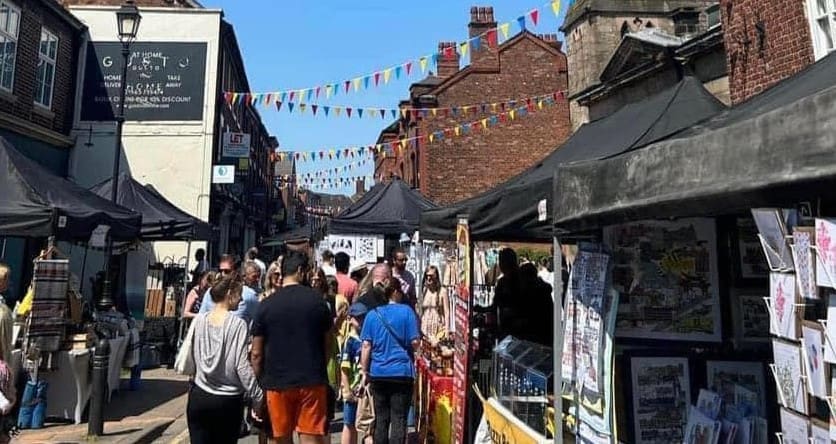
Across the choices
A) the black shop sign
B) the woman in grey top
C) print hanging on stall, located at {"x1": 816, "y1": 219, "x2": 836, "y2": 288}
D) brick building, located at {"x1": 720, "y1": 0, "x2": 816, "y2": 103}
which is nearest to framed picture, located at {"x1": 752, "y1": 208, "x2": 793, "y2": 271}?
print hanging on stall, located at {"x1": 816, "y1": 219, "x2": 836, "y2": 288}

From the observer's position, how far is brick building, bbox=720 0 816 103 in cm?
841

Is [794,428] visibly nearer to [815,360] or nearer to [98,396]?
[815,360]

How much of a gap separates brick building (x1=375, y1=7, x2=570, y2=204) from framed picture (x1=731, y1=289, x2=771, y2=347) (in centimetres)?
2184

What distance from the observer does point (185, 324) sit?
10219 mm

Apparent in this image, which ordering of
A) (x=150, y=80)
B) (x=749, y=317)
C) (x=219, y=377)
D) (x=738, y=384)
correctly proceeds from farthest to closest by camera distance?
(x=150, y=80), (x=219, y=377), (x=749, y=317), (x=738, y=384)

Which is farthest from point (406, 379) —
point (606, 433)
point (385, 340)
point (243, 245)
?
point (243, 245)

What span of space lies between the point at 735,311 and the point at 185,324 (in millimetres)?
9295

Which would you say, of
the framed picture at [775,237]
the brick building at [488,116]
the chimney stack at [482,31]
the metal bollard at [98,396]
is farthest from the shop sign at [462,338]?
the chimney stack at [482,31]

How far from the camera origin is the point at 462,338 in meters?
5.09

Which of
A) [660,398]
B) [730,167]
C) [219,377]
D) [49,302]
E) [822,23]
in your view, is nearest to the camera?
[730,167]

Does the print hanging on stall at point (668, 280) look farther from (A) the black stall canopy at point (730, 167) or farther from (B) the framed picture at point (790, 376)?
(B) the framed picture at point (790, 376)

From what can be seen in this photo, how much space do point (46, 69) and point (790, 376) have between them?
19288 millimetres

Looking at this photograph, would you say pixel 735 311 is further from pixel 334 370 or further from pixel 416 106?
pixel 416 106

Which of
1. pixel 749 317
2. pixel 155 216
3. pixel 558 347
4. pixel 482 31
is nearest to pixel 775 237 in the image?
pixel 749 317
